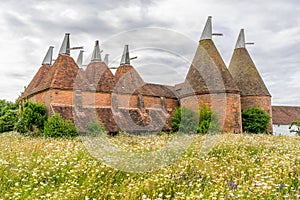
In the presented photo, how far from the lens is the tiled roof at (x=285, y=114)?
113 feet

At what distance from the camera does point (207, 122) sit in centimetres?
2020

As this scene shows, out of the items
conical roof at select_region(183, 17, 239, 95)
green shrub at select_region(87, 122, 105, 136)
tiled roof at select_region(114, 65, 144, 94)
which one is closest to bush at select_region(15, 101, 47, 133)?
green shrub at select_region(87, 122, 105, 136)

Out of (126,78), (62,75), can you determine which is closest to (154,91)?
(126,78)

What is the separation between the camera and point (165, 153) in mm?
7773

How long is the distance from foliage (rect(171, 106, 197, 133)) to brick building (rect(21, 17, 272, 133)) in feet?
1.87

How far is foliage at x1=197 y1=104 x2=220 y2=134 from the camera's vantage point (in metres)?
19.9

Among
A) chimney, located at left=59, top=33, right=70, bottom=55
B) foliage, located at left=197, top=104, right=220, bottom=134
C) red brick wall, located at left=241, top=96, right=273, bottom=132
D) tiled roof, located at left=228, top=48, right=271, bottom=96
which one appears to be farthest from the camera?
tiled roof, located at left=228, top=48, right=271, bottom=96

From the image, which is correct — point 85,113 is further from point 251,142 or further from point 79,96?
point 251,142

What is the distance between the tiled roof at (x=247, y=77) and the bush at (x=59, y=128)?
14787 millimetres

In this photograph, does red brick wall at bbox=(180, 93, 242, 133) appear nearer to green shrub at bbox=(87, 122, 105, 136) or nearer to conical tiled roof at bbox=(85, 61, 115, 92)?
conical tiled roof at bbox=(85, 61, 115, 92)

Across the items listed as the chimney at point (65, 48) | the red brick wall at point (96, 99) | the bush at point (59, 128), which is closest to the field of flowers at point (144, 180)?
the bush at point (59, 128)

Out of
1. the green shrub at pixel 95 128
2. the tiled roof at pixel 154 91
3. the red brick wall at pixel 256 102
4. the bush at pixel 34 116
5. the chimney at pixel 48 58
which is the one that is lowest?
the green shrub at pixel 95 128

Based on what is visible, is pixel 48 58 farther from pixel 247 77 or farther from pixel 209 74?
pixel 247 77

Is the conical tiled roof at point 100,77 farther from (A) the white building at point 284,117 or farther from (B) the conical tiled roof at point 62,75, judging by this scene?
(A) the white building at point 284,117
